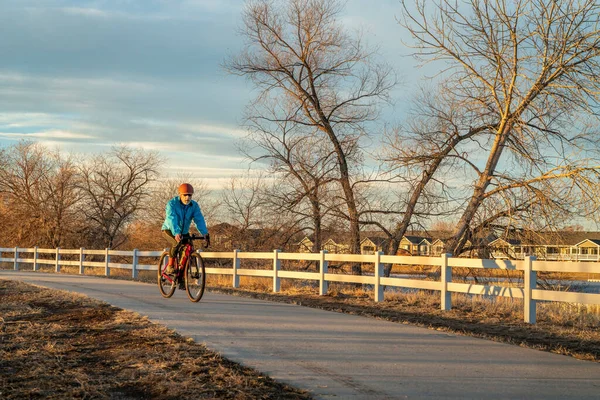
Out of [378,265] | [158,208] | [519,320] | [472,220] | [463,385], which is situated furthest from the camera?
[158,208]

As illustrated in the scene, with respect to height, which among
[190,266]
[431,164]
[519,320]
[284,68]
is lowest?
[519,320]

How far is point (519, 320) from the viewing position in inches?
469

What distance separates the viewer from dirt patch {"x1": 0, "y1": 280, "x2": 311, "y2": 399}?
233 inches

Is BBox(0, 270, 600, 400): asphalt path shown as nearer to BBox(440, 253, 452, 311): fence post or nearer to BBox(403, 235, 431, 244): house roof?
BBox(440, 253, 452, 311): fence post

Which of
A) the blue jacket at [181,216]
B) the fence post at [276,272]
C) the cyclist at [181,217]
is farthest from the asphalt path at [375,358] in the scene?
the fence post at [276,272]

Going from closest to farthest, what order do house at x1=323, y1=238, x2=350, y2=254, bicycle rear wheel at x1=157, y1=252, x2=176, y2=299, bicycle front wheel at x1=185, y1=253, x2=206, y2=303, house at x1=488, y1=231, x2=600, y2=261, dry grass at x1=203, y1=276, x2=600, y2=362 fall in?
1. dry grass at x1=203, y1=276, x2=600, y2=362
2. bicycle front wheel at x1=185, y1=253, x2=206, y2=303
3. bicycle rear wheel at x1=157, y1=252, x2=176, y2=299
4. house at x1=488, y1=231, x2=600, y2=261
5. house at x1=323, y1=238, x2=350, y2=254

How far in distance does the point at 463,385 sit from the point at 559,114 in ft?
48.1

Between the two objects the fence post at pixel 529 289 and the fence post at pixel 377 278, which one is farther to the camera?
the fence post at pixel 377 278

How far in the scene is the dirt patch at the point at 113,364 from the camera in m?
5.92

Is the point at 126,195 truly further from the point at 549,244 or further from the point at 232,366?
the point at 232,366

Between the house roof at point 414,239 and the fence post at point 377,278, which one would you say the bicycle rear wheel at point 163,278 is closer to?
the fence post at point 377,278

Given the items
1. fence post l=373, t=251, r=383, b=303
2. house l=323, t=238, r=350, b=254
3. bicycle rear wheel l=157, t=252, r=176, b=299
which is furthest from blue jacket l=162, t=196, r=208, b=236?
house l=323, t=238, r=350, b=254

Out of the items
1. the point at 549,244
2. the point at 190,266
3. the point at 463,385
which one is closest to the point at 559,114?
the point at 549,244

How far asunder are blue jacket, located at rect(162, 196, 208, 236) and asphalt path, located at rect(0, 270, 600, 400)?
1462mm
